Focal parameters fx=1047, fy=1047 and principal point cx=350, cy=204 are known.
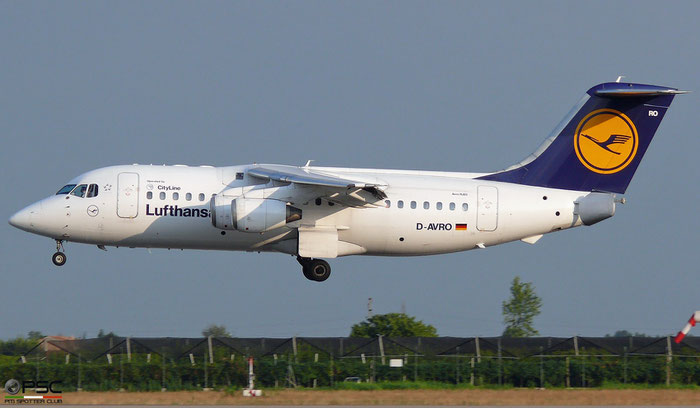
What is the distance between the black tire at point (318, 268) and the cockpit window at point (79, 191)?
538 cm

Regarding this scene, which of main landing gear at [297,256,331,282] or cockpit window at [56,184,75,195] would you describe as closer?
cockpit window at [56,184,75,195]

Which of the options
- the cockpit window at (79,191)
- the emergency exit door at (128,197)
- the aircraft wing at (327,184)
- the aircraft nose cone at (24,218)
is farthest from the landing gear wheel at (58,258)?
the aircraft wing at (327,184)

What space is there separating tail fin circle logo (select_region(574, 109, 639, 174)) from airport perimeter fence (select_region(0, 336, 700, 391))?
4412 mm

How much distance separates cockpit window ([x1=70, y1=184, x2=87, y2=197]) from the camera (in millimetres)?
22891

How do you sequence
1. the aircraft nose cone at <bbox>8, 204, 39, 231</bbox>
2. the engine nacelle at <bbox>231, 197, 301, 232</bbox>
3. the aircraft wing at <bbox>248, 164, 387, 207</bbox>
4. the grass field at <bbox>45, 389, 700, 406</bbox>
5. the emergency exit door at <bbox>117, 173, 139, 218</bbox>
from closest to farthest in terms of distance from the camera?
the grass field at <bbox>45, 389, 700, 406</bbox>
the aircraft wing at <bbox>248, 164, 387, 207</bbox>
the engine nacelle at <bbox>231, 197, 301, 232</bbox>
the emergency exit door at <bbox>117, 173, 139, 218</bbox>
the aircraft nose cone at <bbox>8, 204, 39, 231</bbox>

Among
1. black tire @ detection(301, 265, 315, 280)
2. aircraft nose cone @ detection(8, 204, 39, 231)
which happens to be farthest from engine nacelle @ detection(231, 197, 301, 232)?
aircraft nose cone @ detection(8, 204, 39, 231)

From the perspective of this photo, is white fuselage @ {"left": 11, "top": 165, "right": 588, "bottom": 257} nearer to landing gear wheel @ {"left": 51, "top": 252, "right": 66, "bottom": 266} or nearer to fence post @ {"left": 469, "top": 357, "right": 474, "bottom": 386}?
landing gear wheel @ {"left": 51, "top": 252, "right": 66, "bottom": 266}

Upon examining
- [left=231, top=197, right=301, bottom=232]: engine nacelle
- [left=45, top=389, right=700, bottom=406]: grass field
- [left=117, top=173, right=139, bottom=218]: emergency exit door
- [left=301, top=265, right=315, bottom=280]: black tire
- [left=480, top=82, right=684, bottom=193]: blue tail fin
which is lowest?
[left=45, top=389, right=700, bottom=406]: grass field

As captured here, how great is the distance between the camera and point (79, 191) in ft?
75.3

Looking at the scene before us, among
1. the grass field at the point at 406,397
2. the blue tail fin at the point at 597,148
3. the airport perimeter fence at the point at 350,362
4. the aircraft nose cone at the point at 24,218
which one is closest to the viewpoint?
the grass field at the point at 406,397

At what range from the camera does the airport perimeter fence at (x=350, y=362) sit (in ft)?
66.8

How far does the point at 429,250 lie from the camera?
24.0 metres

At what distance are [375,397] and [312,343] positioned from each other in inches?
130

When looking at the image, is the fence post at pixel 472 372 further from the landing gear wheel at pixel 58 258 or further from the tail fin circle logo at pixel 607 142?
the landing gear wheel at pixel 58 258
